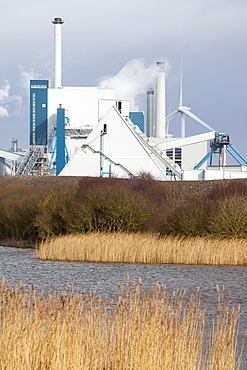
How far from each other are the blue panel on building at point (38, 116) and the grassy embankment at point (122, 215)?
33971 millimetres

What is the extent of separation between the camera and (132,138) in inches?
1964

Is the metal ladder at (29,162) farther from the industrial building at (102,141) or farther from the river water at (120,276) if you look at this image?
the river water at (120,276)

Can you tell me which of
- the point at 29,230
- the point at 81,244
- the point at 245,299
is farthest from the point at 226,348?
the point at 29,230

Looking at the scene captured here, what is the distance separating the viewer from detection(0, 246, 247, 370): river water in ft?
50.7

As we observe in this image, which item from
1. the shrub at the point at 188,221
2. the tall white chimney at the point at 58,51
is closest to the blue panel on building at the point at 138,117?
the tall white chimney at the point at 58,51

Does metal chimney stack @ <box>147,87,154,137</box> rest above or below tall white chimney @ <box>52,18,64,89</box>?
below

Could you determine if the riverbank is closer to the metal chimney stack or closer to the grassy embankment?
the grassy embankment

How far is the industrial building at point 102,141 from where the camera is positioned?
49625mm

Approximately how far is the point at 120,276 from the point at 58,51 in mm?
52320

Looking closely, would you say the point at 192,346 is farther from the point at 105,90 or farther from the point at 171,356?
the point at 105,90

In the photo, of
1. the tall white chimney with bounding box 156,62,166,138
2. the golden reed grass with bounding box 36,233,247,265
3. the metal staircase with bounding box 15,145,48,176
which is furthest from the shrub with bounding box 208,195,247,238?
the tall white chimney with bounding box 156,62,166,138

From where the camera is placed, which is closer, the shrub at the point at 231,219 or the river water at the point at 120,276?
the river water at the point at 120,276

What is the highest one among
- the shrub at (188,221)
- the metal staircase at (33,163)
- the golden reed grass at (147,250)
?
the metal staircase at (33,163)

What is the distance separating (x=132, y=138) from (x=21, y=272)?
3214 cm
